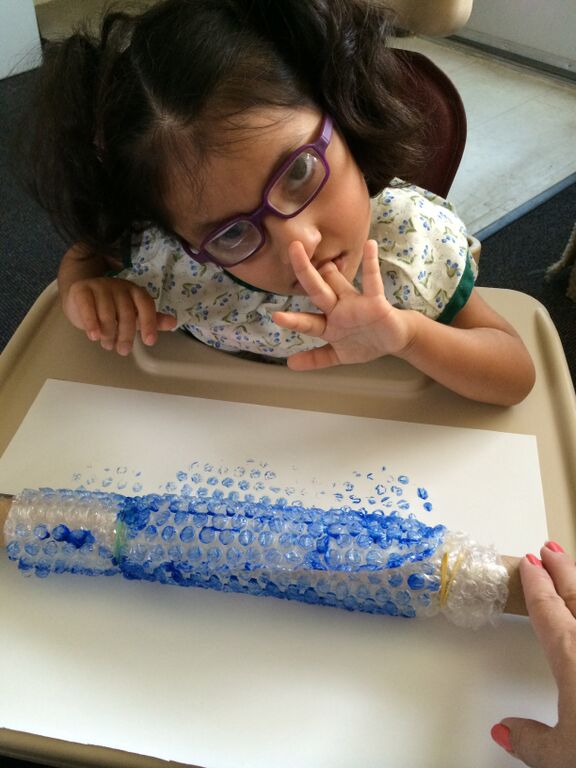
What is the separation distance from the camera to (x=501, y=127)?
6.59ft

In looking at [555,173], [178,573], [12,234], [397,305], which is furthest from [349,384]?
[555,173]

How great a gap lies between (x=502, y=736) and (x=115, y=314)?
0.48 metres

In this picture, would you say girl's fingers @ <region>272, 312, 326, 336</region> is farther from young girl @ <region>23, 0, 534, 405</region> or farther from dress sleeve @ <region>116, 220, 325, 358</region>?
dress sleeve @ <region>116, 220, 325, 358</region>

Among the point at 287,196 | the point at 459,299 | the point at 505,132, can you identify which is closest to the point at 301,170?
the point at 287,196

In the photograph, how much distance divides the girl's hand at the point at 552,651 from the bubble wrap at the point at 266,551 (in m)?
0.02

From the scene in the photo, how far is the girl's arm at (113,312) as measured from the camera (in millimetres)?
656

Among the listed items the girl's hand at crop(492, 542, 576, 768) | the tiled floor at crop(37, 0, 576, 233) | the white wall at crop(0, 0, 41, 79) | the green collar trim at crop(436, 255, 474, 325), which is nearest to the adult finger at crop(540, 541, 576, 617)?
the girl's hand at crop(492, 542, 576, 768)

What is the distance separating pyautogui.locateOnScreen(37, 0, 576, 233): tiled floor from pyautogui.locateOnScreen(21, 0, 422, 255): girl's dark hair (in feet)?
3.47

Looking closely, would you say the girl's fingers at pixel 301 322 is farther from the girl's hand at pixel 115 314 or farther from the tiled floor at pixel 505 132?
the tiled floor at pixel 505 132

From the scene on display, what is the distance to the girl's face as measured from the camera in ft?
1.67

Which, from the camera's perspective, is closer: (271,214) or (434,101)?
(271,214)

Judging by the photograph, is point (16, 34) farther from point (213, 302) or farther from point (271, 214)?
point (271, 214)

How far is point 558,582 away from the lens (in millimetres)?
465

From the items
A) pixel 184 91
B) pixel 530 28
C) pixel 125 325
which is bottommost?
pixel 530 28
